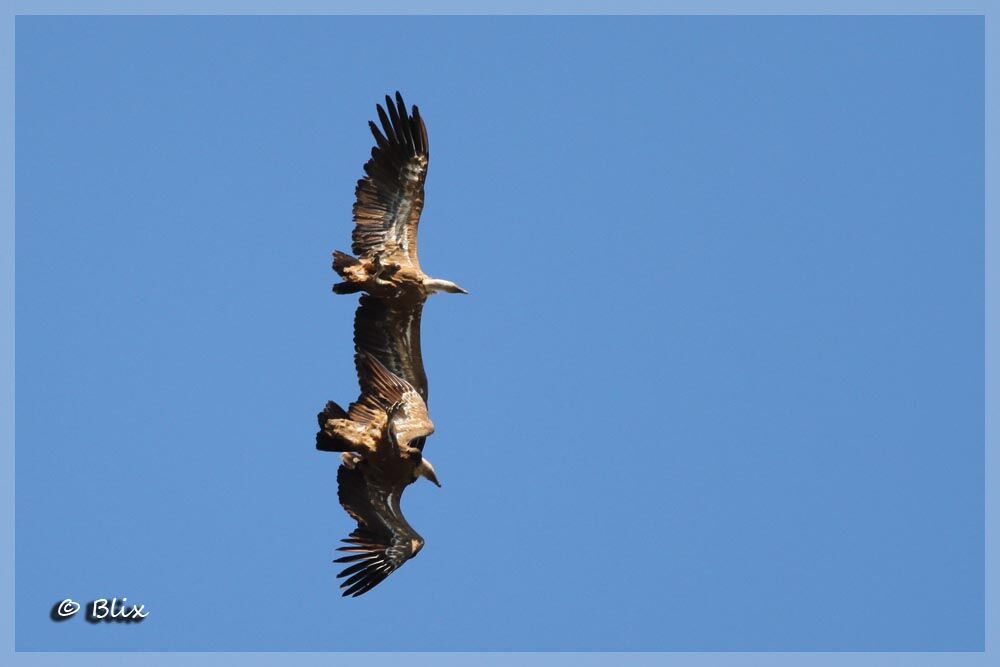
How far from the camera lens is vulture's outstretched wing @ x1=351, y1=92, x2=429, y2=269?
16.5 m

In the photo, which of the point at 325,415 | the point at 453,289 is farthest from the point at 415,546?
the point at 453,289

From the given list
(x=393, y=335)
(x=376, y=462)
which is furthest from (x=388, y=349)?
(x=376, y=462)

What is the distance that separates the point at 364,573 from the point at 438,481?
1.38m

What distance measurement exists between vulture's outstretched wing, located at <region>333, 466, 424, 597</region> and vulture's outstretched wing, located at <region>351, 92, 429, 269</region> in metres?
2.67

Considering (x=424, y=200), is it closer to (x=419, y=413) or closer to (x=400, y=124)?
(x=400, y=124)

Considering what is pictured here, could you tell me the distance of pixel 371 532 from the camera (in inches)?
659

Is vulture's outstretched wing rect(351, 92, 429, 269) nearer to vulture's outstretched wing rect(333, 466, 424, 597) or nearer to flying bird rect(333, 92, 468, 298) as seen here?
flying bird rect(333, 92, 468, 298)

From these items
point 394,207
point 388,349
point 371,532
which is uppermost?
point 394,207

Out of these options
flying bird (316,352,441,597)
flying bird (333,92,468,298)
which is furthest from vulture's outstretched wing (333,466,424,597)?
flying bird (333,92,468,298)

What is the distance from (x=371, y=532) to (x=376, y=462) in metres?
0.93

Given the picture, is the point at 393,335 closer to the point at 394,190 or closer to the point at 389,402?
the point at 389,402

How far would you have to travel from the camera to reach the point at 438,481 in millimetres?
16938

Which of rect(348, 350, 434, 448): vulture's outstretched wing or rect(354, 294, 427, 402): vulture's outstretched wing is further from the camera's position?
rect(354, 294, 427, 402): vulture's outstretched wing

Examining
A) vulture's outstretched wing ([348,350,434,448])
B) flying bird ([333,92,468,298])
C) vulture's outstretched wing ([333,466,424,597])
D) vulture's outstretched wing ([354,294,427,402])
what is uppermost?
flying bird ([333,92,468,298])
